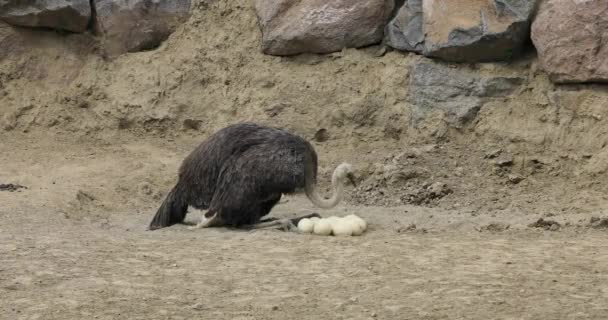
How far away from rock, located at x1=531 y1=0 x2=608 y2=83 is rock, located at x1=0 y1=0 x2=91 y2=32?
4.72 metres

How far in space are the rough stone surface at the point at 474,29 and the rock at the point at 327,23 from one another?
1.87 feet

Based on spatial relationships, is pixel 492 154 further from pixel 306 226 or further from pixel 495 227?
pixel 306 226

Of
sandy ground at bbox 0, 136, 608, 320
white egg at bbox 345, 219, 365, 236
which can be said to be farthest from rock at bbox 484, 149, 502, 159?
white egg at bbox 345, 219, 365, 236

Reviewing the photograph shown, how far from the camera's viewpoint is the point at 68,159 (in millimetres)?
10453

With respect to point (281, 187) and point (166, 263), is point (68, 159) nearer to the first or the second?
point (281, 187)

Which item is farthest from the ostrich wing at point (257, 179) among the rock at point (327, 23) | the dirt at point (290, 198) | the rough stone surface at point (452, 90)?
the rock at point (327, 23)

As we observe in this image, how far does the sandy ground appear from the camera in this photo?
522cm

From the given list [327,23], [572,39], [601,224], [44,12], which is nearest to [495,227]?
[601,224]

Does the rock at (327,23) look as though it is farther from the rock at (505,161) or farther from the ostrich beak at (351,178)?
the rock at (505,161)

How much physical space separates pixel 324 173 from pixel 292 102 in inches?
44.8

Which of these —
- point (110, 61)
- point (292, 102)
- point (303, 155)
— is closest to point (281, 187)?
point (303, 155)

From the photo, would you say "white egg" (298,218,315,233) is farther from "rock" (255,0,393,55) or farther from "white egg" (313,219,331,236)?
"rock" (255,0,393,55)

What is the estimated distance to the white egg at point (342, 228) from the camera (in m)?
7.31

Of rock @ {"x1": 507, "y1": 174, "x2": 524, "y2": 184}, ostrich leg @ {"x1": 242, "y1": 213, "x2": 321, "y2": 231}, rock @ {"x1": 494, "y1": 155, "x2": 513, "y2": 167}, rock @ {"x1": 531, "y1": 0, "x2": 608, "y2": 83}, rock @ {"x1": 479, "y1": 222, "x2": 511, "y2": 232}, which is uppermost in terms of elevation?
rock @ {"x1": 531, "y1": 0, "x2": 608, "y2": 83}
